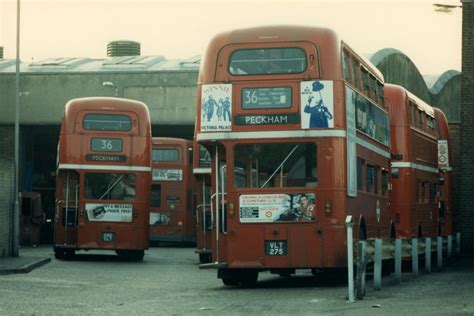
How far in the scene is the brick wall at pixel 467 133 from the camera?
40.5 m

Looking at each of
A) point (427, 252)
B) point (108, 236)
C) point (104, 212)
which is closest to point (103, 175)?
point (104, 212)

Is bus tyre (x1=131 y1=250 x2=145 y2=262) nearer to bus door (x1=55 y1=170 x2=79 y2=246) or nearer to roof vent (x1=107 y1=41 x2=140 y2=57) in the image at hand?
bus door (x1=55 y1=170 x2=79 y2=246)

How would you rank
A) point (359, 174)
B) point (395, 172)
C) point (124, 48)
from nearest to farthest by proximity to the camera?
1. point (359, 174)
2. point (395, 172)
3. point (124, 48)

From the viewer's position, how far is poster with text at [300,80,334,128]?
66.6 feet

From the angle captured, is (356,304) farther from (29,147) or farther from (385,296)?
(29,147)

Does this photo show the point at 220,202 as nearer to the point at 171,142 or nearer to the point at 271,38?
the point at 271,38

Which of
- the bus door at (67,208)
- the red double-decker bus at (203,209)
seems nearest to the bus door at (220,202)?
the red double-decker bus at (203,209)

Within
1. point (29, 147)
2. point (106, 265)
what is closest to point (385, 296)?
point (106, 265)

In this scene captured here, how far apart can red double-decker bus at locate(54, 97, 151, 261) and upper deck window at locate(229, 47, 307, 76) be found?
1155 cm

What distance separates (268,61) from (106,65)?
3775 centimetres

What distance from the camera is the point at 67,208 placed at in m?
32.1

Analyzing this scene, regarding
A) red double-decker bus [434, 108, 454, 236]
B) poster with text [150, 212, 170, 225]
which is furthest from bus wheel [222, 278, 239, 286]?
poster with text [150, 212, 170, 225]

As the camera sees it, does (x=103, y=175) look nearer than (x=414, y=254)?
No

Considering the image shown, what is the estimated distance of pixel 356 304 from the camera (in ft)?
54.6
